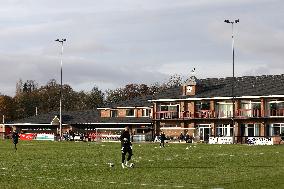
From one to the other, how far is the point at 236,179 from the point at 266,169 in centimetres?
488

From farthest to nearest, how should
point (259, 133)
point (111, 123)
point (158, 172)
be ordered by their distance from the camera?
point (111, 123) < point (259, 133) < point (158, 172)

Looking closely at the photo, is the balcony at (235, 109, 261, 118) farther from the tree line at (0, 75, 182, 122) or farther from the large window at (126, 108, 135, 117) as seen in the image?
the tree line at (0, 75, 182, 122)

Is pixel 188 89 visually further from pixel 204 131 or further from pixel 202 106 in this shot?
pixel 204 131

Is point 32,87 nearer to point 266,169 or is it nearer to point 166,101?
point 166,101

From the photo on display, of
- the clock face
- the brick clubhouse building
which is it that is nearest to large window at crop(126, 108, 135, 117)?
the brick clubhouse building

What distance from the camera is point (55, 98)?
152 metres

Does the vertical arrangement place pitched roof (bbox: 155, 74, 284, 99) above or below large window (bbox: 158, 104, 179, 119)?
above

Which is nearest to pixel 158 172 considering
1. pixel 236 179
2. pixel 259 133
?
pixel 236 179

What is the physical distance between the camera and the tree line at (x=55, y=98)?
14675 centimetres

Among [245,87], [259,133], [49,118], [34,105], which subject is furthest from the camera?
[34,105]

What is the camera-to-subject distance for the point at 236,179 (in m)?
21.2

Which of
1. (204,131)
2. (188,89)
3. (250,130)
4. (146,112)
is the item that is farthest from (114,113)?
(250,130)

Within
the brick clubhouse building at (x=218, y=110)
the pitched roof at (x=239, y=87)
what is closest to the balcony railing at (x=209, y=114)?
the brick clubhouse building at (x=218, y=110)

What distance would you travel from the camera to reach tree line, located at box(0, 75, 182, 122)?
481 feet
